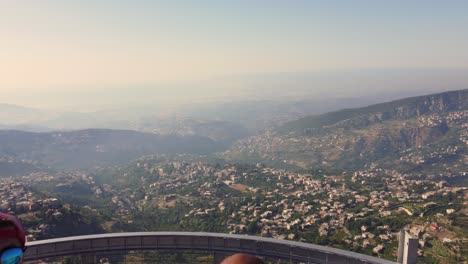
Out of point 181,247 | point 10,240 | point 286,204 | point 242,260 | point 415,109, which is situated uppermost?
point 10,240

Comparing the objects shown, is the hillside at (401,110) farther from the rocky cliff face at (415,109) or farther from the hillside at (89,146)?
the hillside at (89,146)

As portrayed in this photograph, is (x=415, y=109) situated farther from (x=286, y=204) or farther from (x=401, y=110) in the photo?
(x=286, y=204)

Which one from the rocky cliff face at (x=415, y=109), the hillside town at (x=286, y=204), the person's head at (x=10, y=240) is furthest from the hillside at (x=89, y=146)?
the person's head at (x=10, y=240)

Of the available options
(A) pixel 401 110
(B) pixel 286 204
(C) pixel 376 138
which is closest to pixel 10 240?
(B) pixel 286 204

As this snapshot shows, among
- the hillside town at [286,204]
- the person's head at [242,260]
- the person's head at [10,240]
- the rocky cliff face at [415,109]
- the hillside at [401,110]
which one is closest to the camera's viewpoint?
the person's head at [10,240]

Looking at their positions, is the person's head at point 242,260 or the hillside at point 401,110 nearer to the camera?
the person's head at point 242,260

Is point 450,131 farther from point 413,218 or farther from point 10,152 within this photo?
point 10,152
